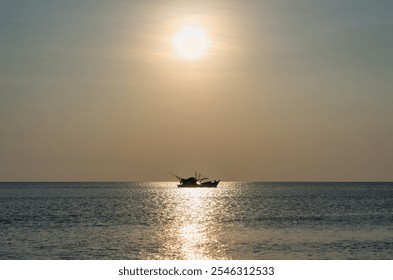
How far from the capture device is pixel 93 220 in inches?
4473

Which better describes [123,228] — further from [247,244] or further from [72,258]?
[72,258]

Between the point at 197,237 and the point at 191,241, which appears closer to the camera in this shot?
the point at 191,241

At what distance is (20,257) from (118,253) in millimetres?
9049
